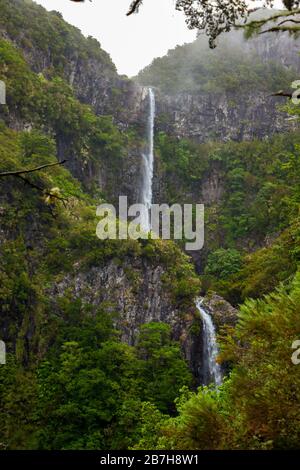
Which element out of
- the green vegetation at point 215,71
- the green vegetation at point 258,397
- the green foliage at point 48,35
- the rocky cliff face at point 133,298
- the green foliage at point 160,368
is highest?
the green vegetation at point 215,71

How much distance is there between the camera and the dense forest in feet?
23.6

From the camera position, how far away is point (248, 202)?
42.1m

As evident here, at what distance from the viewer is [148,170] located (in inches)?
1644

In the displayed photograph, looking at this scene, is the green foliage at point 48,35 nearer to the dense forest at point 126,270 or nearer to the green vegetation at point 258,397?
the dense forest at point 126,270

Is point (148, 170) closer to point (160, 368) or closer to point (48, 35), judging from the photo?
point (48, 35)

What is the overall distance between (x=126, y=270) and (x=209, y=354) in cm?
595

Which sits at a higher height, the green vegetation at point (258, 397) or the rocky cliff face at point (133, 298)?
the rocky cliff face at point (133, 298)

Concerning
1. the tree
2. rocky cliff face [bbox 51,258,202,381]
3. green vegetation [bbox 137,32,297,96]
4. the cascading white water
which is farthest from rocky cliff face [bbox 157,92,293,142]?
the tree

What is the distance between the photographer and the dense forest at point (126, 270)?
7.19 meters

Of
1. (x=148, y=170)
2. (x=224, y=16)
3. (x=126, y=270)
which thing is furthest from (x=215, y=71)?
(x=224, y=16)

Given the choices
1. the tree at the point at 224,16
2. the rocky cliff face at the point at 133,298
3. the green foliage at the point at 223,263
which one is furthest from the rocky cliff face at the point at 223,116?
the tree at the point at 224,16

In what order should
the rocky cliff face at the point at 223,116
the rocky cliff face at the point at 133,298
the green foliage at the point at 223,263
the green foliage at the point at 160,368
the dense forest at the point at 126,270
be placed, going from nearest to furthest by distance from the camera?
the dense forest at the point at 126,270 → the green foliage at the point at 160,368 → the rocky cliff face at the point at 133,298 → the green foliage at the point at 223,263 → the rocky cliff face at the point at 223,116

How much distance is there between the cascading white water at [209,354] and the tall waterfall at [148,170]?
13530mm
